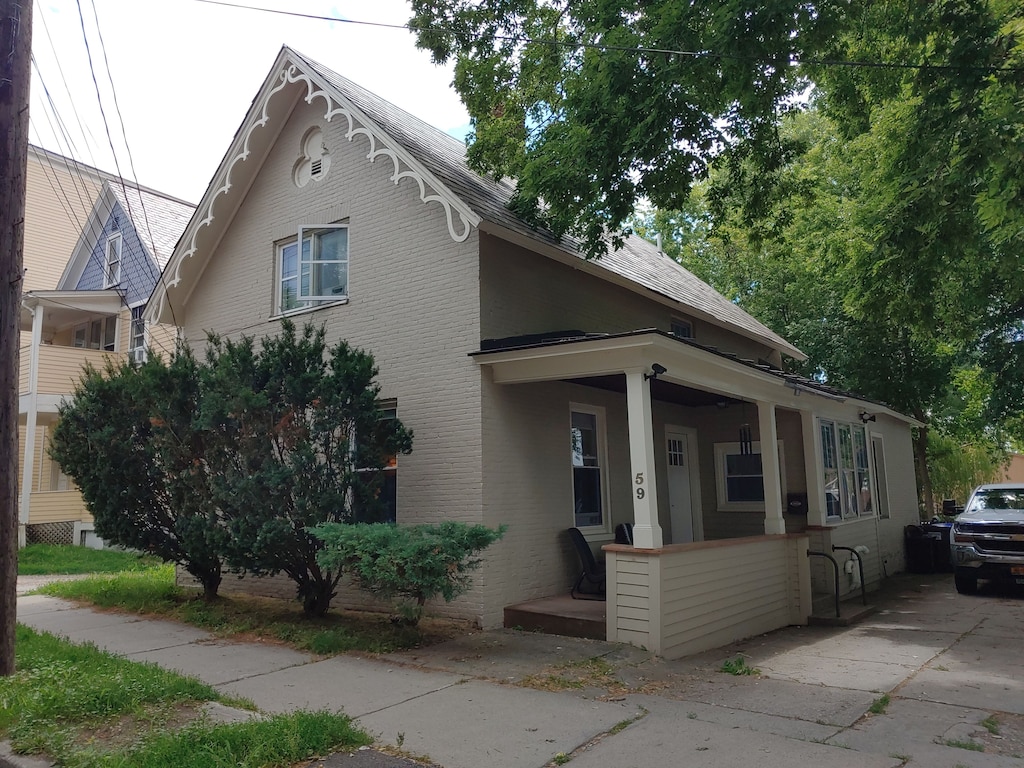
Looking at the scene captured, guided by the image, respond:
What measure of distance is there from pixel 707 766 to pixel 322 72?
10894mm

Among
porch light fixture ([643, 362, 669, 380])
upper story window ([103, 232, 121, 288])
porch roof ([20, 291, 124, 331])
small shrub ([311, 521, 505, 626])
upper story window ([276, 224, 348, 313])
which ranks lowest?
small shrub ([311, 521, 505, 626])

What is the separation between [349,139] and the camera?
36.7 feet

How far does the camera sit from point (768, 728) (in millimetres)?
5461

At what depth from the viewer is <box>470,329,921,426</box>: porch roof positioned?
840cm

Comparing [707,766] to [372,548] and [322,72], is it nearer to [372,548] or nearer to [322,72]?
[372,548]

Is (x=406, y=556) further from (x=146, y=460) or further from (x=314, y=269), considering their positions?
(x=314, y=269)

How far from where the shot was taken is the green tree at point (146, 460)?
9.41 m

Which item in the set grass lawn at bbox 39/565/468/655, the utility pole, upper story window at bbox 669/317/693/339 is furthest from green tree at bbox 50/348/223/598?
upper story window at bbox 669/317/693/339

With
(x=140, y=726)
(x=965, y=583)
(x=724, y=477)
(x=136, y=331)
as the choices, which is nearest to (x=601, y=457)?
(x=724, y=477)

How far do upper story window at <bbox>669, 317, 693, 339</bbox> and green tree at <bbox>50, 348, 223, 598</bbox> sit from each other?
28.2ft

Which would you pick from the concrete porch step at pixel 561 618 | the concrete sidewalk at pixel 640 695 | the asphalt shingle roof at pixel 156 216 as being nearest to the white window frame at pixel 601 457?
the concrete porch step at pixel 561 618

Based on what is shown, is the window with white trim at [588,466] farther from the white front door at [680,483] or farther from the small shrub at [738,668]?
the small shrub at [738,668]

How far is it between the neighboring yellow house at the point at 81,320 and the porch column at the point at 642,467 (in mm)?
12901

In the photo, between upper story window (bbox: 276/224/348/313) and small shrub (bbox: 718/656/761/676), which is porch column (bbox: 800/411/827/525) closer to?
small shrub (bbox: 718/656/761/676)
